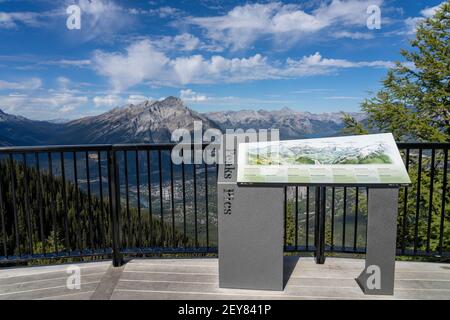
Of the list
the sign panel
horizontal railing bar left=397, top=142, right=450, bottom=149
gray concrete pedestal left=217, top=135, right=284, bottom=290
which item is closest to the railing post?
gray concrete pedestal left=217, top=135, right=284, bottom=290

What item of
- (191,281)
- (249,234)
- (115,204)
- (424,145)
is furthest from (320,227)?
(115,204)

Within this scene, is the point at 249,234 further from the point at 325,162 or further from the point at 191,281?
the point at 325,162

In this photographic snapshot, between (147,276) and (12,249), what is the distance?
33676 mm

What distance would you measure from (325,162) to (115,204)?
229cm

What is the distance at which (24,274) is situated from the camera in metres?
3.85

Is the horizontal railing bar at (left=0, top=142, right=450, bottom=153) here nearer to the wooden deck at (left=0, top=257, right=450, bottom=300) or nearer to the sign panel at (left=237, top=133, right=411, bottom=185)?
the sign panel at (left=237, top=133, right=411, bottom=185)

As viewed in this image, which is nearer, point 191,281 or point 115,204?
point 191,281

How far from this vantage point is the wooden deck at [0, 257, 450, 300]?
3.29 meters

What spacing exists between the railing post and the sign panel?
1.41m

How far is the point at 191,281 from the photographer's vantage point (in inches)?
140

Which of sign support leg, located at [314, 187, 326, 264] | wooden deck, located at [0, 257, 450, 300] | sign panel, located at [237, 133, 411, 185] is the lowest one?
wooden deck, located at [0, 257, 450, 300]

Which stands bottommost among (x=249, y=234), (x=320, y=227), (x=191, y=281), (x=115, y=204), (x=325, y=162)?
(x=191, y=281)

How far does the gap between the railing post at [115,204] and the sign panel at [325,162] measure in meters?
1.41

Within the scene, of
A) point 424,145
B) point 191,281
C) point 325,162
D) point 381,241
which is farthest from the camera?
point 424,145
